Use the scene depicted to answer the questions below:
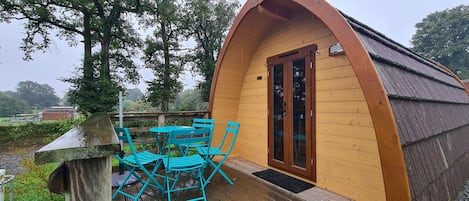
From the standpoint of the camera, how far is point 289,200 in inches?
95.0

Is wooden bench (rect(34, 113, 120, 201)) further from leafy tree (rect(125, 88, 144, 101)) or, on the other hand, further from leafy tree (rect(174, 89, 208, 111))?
leafy tree (rect(125, 88, 144, 101))

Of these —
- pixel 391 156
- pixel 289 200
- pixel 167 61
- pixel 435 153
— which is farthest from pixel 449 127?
pixel 167 61

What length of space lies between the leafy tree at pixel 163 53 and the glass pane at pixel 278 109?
616 cm

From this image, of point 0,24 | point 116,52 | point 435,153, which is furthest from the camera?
point 116,52

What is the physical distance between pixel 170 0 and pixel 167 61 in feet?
8.49

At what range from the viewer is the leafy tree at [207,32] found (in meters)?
9.35

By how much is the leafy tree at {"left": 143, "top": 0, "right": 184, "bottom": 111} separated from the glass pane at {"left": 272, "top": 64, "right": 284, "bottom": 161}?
616 centimetres

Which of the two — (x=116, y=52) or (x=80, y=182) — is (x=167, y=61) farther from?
(x=80, y=182)

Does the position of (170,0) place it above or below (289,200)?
above

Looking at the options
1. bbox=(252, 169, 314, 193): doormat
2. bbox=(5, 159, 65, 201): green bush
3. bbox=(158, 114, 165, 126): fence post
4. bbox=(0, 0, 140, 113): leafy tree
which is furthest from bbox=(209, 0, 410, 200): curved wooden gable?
bbox=(0, 0, 140, 113): leafy tree

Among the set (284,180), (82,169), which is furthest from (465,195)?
(82,169)

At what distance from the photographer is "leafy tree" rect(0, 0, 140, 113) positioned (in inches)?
274

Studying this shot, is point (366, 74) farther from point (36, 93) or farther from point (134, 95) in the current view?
point (36, 93)

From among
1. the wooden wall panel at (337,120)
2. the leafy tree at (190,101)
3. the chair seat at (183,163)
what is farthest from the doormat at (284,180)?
the leafy tree at (190,101)
